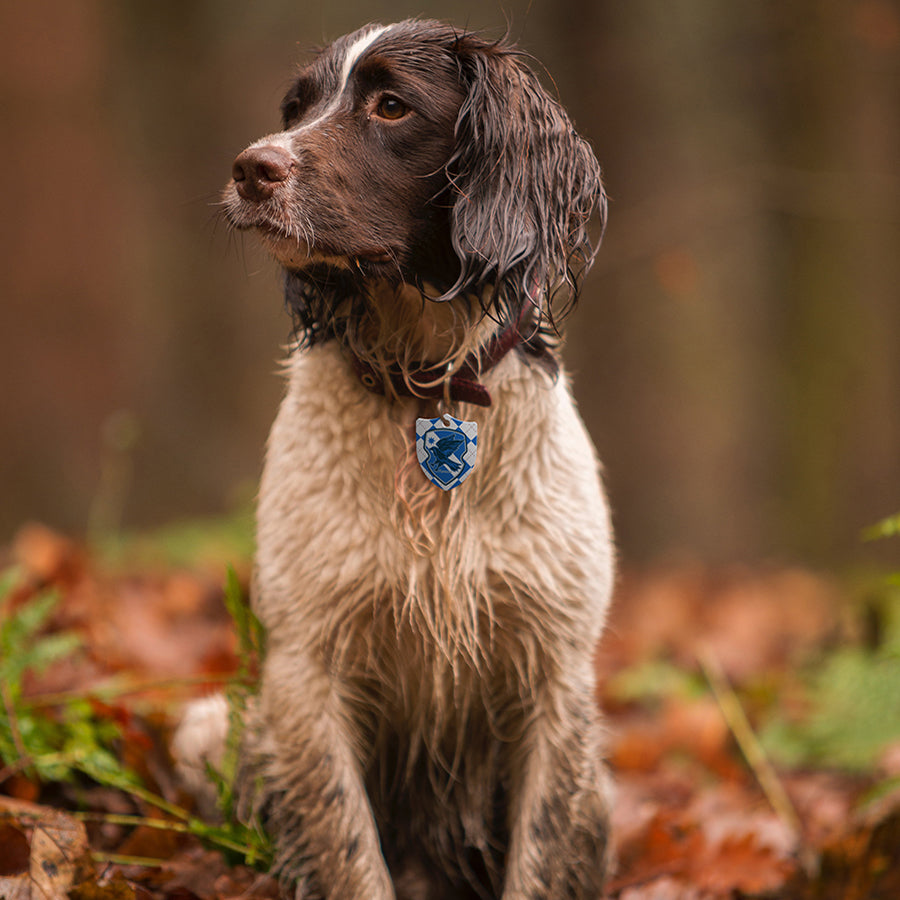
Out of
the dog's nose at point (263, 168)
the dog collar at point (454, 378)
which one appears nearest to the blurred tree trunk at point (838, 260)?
the dog collar at point (454, 378)

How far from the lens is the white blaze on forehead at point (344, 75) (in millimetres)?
2221

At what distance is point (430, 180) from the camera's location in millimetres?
2264

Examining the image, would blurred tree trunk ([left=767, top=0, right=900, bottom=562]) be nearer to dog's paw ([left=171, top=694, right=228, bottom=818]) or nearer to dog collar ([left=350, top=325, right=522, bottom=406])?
dog collar ([left=350, top=325, right=522, bottom=406])

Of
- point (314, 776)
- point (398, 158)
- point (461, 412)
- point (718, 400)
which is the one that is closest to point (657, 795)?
point (314, 776)

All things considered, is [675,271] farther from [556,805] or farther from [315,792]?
[315,792]

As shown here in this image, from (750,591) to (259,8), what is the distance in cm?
619

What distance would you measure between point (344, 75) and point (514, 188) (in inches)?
20.1

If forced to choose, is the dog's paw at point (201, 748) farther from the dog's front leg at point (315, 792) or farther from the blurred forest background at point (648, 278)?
the blurred forest background at point (648, 278)

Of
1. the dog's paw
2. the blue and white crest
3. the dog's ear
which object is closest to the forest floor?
the dog's paw

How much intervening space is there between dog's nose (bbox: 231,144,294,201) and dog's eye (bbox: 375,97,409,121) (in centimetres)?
28

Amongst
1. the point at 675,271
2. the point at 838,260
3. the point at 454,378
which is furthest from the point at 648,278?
the point at 454,378

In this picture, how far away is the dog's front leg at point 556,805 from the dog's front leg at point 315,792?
1.17ft

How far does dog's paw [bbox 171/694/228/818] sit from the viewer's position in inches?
112

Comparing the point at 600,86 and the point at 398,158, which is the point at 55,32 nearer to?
the point at 600,86
